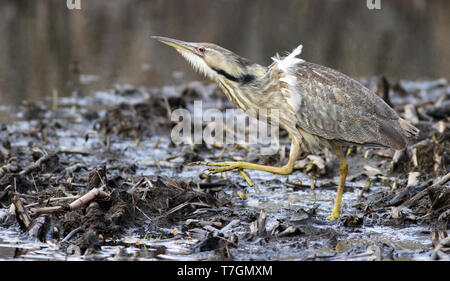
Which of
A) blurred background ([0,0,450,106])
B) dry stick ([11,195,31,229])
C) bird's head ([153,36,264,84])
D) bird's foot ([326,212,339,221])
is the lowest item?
bird's foot ([326,212,339,221])

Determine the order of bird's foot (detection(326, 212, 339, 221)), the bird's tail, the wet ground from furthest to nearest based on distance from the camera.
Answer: the bird's tail → bird's foot (detection(326, 212, 339, 221)) → the wet ground

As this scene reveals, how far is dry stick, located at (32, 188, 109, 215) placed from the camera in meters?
4.84

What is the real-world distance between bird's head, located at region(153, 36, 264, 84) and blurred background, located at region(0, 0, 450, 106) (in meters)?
4.54

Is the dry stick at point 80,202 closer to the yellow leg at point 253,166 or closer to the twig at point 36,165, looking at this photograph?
the yellow leg at point 253,166

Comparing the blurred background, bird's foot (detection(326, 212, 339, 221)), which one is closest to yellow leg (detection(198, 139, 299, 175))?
bird's foot (detection(326, 212, 339, 221))

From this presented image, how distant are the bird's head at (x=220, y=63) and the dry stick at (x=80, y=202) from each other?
1.30 meters

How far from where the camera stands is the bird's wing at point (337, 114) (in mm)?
5387

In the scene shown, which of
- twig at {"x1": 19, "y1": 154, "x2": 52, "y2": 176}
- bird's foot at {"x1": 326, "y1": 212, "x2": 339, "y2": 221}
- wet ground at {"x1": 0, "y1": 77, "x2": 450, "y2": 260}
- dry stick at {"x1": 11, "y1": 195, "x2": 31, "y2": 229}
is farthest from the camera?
twig at {"x1": 19, "y1": 154, "x2": 52, "y2": 176}

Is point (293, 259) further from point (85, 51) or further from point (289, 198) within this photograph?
point (85, 51)

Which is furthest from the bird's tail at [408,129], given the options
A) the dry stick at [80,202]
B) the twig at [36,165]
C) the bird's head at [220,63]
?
the twig at [36,165]

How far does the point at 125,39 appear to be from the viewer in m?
13.8

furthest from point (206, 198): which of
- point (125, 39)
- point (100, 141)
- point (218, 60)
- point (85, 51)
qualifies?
point (125, 39)

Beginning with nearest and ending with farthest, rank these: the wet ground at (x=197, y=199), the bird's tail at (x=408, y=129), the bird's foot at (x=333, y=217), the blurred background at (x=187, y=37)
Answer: the wet ground at (x=197, y=199) < the bird's foot at (x=333, y=217) < the bird's tail at (x=408, y=129) < the blurred background at (x=187, y=37)

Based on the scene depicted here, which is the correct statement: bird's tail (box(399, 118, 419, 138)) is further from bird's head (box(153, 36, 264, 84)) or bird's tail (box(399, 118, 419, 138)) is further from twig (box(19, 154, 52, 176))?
twig (box(19, 154, 52, 176))
